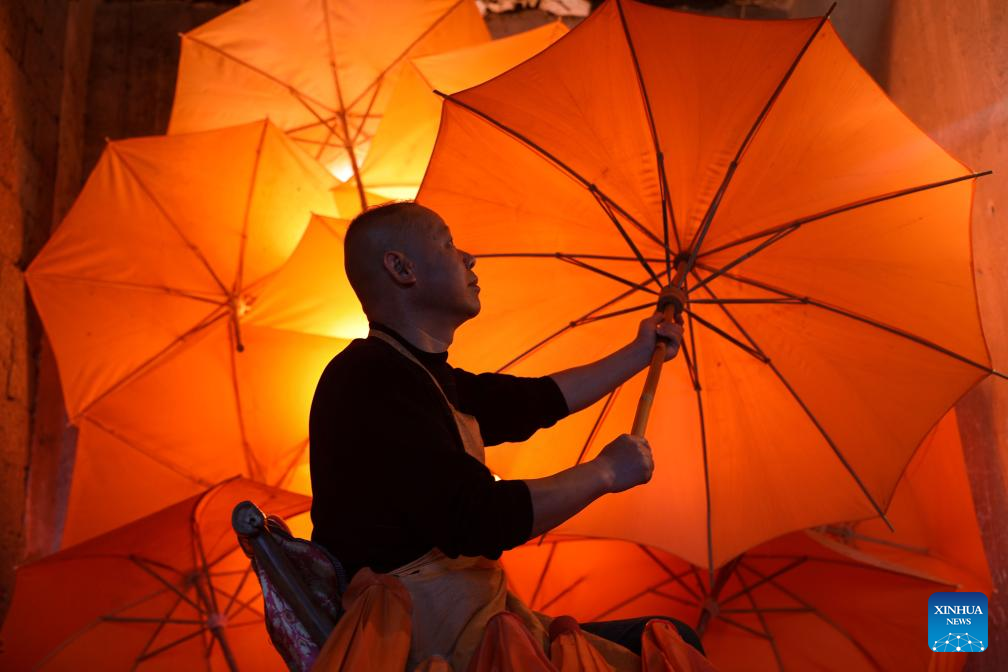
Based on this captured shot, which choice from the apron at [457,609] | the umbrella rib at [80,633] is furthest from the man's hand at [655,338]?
the umbrella rib at [80,633]

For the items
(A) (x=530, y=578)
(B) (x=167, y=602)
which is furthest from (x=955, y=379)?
(B) (x=167, y=602)

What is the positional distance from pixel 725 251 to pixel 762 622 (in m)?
1.91

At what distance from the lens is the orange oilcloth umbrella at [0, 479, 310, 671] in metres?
4.31

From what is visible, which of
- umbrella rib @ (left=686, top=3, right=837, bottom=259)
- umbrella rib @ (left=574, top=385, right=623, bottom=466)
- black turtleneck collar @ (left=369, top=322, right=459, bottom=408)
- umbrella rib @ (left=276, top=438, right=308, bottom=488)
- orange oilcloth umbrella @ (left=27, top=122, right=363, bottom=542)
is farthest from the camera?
umbrella rib @ (left=276, top=438, right=308, bottom=488)

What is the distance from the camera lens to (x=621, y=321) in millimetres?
3496

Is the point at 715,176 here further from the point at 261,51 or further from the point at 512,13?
the point at 512,13

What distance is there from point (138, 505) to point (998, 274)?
425 cm

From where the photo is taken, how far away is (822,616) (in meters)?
4.38

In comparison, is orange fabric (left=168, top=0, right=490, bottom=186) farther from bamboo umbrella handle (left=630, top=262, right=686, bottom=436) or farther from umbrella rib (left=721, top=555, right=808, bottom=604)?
bamboo umbrella handle (left=630, top=262, right=686, bottom=436)

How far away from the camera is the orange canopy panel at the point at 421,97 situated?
19.1 feet

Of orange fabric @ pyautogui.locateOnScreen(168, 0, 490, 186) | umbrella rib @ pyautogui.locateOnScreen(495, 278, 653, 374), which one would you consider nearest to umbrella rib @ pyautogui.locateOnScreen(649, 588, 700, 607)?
umbrella rib @ pyautogui.locateOnScreen(495, 278, 653, 374)

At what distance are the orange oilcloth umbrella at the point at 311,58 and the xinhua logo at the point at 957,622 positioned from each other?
13.3ft

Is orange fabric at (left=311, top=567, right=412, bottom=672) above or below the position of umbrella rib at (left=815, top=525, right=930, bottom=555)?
below

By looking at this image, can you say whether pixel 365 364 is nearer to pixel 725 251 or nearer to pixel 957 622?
pixel 725 251
